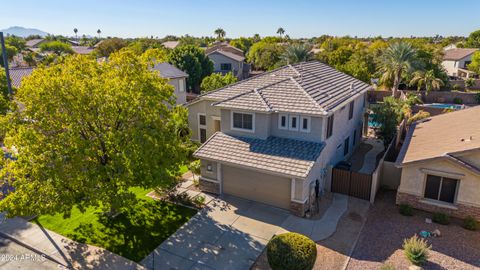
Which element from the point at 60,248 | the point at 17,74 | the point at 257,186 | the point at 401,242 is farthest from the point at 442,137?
the point at 17,74

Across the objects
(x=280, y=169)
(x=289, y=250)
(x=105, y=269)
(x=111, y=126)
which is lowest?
(x=105, y=269)

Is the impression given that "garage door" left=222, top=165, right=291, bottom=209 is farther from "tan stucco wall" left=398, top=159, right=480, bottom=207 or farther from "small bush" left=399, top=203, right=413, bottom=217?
"tan stucco wall" left=398, top=159, right=480, bottom=207

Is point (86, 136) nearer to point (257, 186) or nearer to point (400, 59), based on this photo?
point (257, 186)

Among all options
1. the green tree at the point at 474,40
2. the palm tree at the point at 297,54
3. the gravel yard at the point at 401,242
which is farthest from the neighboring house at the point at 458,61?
the gravel yard at the point at 401,242

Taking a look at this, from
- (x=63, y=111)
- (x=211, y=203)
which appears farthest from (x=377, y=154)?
(x=63, y=111)

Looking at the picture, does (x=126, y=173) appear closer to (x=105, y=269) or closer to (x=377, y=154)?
(x=105, y=269)

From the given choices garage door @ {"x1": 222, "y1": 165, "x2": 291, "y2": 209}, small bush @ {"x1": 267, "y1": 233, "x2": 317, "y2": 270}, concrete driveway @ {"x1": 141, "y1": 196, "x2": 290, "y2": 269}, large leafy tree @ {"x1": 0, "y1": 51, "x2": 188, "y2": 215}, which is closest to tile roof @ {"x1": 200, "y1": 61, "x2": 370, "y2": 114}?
garage door @ {"x1": 222, "y1": 165, "x2": 291, "y2": 209}

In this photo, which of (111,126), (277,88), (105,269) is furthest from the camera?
(277,88)
